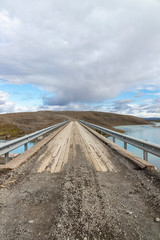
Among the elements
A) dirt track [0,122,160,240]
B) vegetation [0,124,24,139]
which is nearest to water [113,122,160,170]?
dirt track [0,122,160,240]

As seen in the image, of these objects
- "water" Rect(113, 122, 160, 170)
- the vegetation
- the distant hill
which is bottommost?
"water" Rect(113, 122, 160, 170)

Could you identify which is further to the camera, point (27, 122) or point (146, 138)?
point (27, 122)

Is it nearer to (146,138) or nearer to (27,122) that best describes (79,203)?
(146,138)

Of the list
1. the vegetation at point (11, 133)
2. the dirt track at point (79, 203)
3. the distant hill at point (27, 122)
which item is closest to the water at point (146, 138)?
the dirt track at point (79, 203)

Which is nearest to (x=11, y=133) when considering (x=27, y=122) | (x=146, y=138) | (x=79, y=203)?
(x=27, y=122)

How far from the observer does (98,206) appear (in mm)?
2635

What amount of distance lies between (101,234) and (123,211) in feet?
2.31

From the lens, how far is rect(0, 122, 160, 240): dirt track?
207 centimetres

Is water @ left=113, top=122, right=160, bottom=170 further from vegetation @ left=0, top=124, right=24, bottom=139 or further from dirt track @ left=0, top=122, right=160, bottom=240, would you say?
vegetation @ left=0, top=124, right=24, bottom=139

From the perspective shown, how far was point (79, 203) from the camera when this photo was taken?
272 centimetres

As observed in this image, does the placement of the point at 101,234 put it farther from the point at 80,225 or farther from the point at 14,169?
the point at 14,169

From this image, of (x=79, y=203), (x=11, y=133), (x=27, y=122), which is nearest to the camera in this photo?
(x=79, y=203)

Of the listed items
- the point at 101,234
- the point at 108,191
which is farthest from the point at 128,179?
the point at 101,234

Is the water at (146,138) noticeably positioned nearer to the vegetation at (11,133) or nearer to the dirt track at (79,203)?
the dirt track at (79,203)
